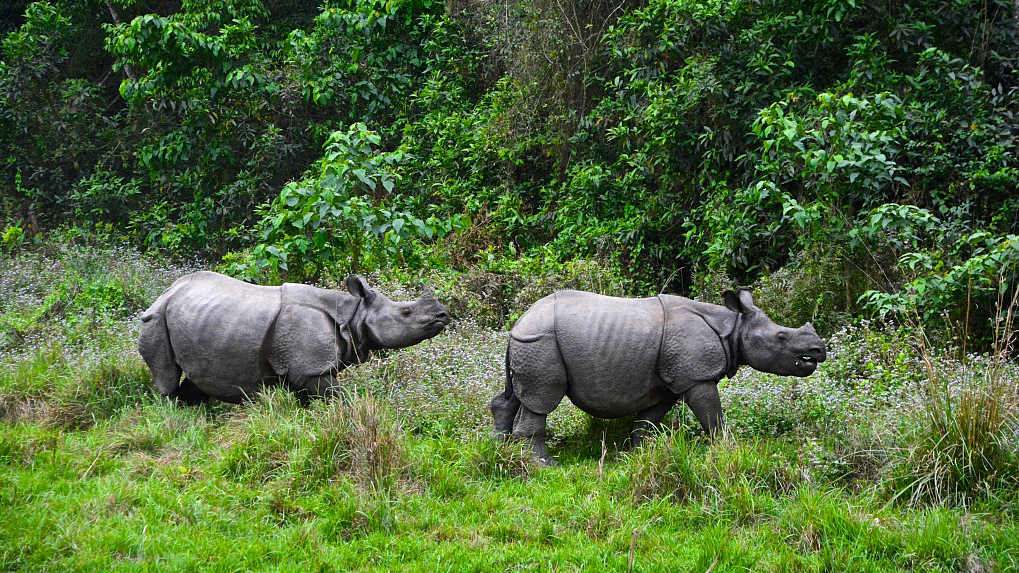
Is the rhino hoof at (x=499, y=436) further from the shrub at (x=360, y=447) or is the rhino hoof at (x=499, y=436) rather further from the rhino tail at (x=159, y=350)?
the rhino tail at (x=159, y=350)

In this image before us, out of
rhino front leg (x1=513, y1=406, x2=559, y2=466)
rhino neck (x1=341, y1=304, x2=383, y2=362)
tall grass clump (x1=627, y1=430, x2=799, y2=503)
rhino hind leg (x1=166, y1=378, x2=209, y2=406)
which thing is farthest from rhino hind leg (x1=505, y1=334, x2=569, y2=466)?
rhino hind leg (x1=166, y1=378, x2=209, y2=406)

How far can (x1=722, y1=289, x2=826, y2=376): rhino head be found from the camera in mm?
5711

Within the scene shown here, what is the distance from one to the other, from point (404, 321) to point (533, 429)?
1.38 metres

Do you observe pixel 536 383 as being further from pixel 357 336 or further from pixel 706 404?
pixel 357 336

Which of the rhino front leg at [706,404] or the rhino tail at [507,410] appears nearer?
the rhino front leg at [706,404]

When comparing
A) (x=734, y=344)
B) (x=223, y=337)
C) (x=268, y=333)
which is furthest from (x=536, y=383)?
(x=223, y=337)

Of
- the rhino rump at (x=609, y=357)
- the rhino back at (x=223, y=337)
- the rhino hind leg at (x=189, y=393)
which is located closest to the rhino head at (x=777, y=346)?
the rhino rump at (x=609, y=357)

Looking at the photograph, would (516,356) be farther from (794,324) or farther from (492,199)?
(492,199)

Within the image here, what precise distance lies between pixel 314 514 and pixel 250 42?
1189 cm

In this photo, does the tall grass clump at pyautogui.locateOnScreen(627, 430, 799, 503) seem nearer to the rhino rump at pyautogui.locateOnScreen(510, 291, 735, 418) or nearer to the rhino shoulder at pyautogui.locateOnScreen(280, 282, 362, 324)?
the rhino rump at pyautogui.locateOnScreen(510, 291, 735, 418)

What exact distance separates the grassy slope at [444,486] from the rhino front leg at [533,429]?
19cm

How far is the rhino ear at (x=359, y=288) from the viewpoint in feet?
21.4

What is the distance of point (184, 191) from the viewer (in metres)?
16.1

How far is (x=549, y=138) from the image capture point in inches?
490
